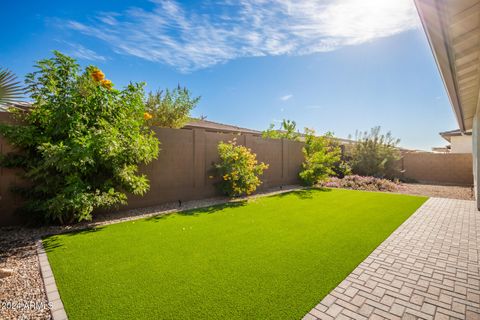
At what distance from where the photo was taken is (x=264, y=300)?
2594 millimetres

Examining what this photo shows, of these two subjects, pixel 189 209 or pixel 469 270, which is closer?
pixel 469 270

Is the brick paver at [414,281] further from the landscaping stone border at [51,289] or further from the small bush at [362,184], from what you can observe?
the small bush at [362,184]

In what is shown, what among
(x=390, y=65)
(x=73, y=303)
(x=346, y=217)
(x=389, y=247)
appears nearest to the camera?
(x=73, y=303)

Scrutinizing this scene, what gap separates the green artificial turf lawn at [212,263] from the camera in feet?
8.21

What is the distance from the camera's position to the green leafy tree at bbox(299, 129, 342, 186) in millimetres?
12711

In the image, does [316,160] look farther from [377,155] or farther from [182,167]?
[182,167]

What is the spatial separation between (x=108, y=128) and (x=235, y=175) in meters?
4.80

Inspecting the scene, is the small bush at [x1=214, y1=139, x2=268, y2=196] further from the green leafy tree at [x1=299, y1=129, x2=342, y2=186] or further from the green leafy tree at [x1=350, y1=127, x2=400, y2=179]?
the green leafy tree at [x1=350, y1=127, x2=400, y2=179]

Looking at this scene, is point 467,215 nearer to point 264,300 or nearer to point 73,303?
point 264,300

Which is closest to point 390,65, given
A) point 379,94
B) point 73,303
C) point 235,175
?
point 379,94

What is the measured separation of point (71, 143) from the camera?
506 centimetres

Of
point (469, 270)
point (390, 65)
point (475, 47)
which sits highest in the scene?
point (390, 65)

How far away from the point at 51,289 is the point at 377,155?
56.5ft

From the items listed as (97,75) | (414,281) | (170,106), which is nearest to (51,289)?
(414,281)
